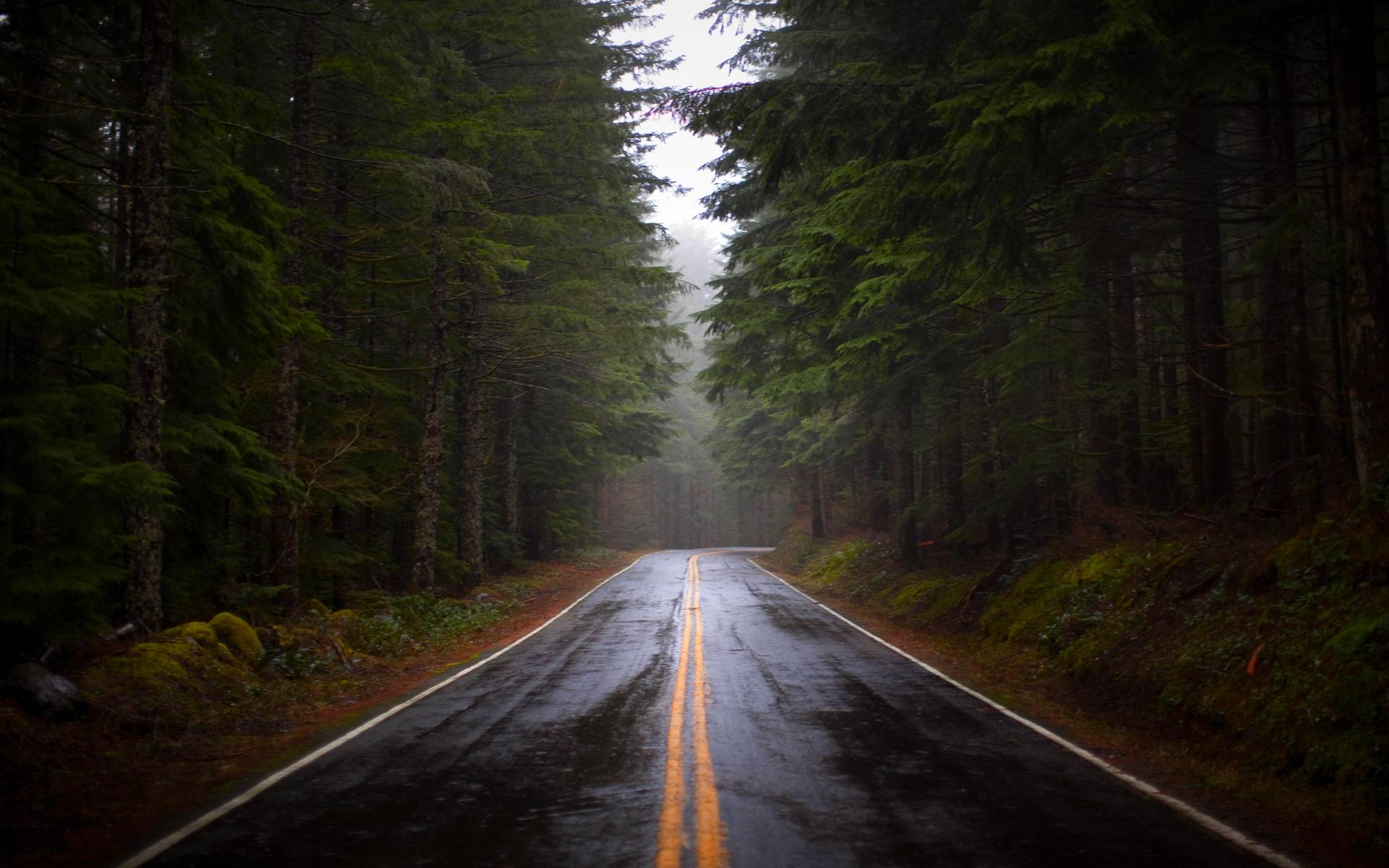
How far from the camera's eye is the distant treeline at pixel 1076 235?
7.89 m

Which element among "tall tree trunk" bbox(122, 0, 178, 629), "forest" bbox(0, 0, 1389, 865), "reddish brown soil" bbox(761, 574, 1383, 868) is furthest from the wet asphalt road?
"tall tree trunk" bbox(122, 0, 178, 629)

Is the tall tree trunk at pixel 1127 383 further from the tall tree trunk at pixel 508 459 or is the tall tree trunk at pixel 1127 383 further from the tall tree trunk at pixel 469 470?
the tall tree trunk at pixel 508 459

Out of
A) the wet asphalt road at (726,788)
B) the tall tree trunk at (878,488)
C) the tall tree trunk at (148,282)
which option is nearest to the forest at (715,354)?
the tall tree trunk at (148,282)

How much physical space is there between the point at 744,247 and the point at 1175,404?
10.8 m

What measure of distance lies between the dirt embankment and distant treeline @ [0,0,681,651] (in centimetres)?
1050

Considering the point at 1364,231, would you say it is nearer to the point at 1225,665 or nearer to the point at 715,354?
the point at 1225,665

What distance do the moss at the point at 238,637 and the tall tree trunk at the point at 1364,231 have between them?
1301 centimetres

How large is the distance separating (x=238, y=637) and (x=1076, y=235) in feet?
45.9

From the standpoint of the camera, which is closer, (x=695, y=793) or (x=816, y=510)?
(x=695, y=793)

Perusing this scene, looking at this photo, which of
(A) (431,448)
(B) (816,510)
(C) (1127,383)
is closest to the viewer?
(C) (1127,383)

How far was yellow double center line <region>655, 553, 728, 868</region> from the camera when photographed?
15.2 feet

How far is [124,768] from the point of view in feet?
21.8

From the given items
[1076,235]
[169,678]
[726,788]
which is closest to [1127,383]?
[1076,235]

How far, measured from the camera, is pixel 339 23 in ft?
41.9
